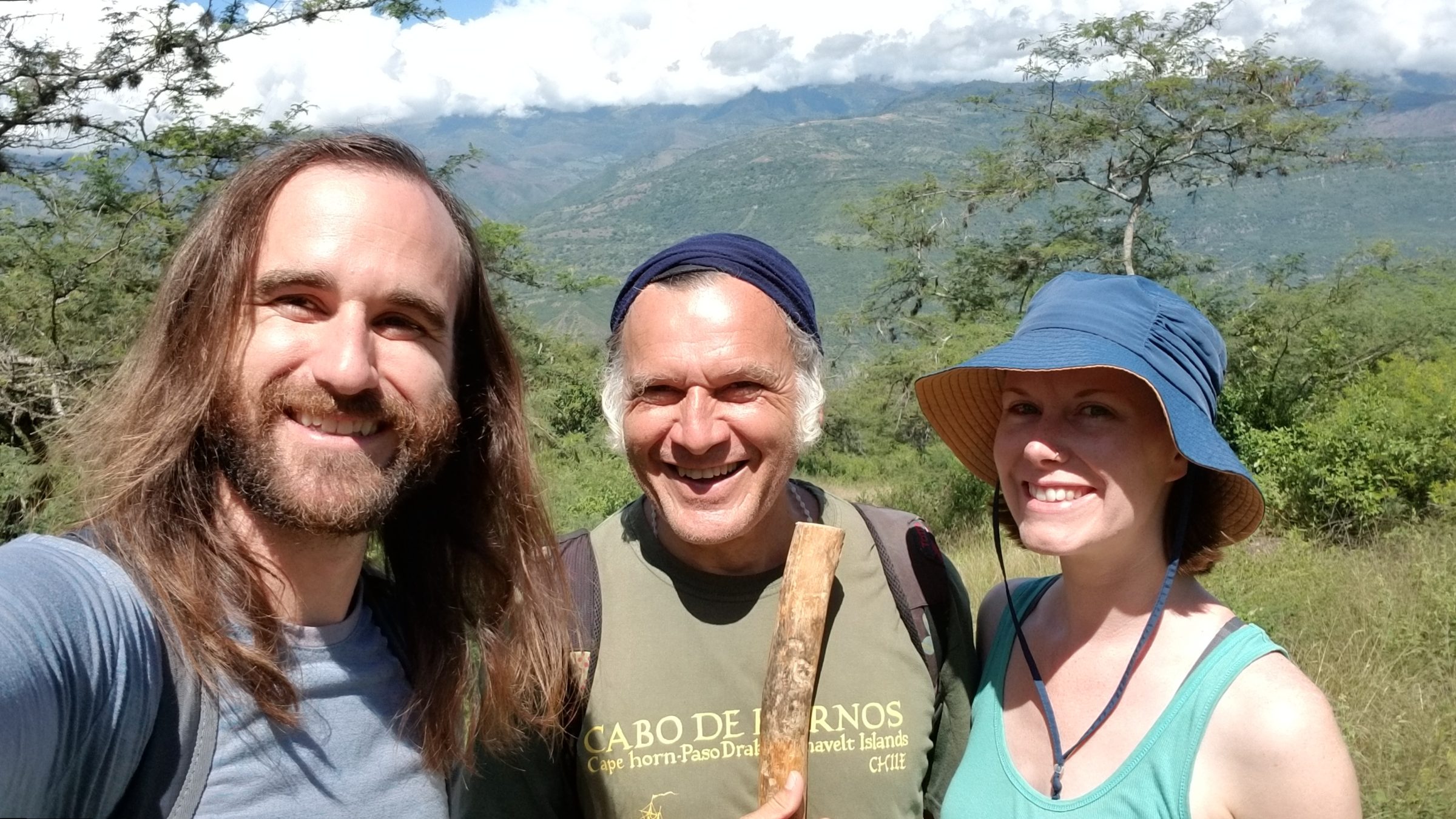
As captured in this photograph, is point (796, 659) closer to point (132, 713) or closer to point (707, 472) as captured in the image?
point (707, 472)

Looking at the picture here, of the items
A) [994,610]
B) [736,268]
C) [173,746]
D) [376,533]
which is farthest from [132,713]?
[994,610]

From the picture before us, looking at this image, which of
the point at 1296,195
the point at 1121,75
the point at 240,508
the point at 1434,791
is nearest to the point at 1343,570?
the point at 1434,791

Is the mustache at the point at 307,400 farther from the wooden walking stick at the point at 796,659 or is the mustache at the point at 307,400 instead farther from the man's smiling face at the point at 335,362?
the wooden walking stick at the point at 796,659

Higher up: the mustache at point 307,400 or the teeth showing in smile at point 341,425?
the mustache at point 307,400

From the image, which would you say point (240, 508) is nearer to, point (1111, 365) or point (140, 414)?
point (140, 414)

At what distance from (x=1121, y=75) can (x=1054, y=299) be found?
2052 cm

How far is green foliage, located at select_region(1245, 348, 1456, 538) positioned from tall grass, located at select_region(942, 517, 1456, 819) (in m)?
1.88

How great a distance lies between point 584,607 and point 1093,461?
1142mm

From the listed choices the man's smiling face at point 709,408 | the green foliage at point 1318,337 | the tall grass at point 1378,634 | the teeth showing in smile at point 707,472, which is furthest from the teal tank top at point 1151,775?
the green foliage at point 1318,337

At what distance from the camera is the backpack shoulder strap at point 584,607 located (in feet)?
6.66

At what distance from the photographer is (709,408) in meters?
2.03

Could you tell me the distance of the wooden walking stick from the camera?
1.85 meters

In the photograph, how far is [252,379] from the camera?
170 cm

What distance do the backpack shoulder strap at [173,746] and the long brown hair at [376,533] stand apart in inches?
0.9
